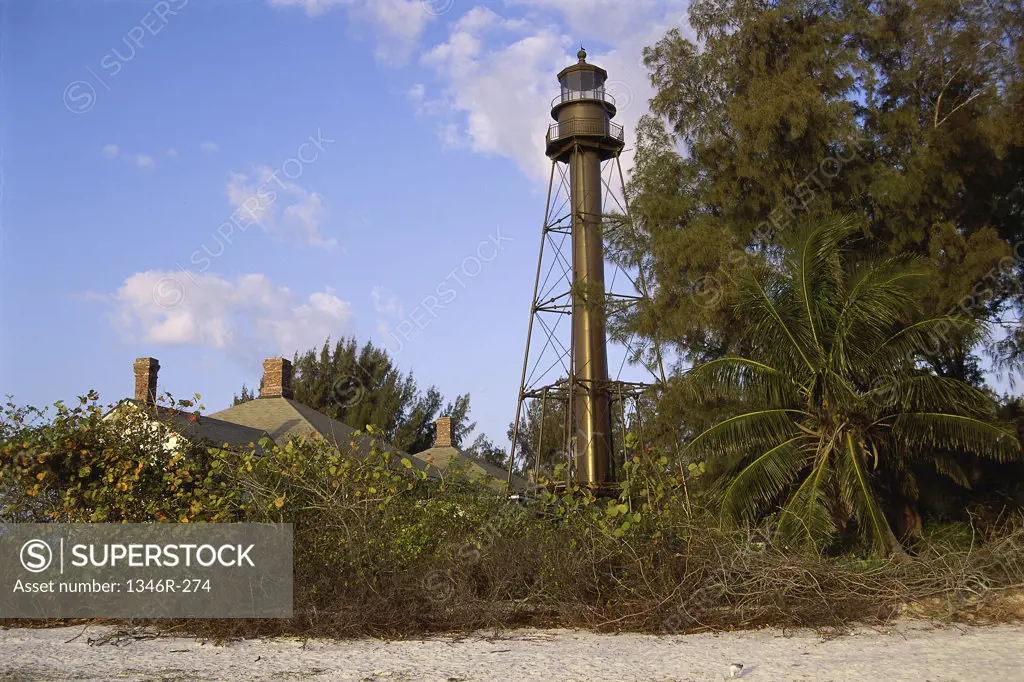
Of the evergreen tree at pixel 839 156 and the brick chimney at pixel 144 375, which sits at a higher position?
the evergreen tree at pixel 839 156

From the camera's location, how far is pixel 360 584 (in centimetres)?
855

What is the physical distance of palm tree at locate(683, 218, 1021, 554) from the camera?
11664mm

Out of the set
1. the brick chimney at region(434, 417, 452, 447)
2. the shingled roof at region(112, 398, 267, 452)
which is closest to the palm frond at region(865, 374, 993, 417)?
the shingled roof at region(112, 398, 267, 452)

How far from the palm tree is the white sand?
3.42 m

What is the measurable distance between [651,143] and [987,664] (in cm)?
1222

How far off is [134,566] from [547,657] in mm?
4315

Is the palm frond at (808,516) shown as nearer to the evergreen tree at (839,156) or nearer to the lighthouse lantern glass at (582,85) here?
the evergreen tree at (839,156)

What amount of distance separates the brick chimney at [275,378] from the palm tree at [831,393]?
1347 cm

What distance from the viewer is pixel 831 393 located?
1191 centimetres

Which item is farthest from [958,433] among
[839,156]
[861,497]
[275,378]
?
[275,378]

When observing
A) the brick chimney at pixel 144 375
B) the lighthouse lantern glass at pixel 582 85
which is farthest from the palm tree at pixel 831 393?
the brick chimney at pixel 144 375

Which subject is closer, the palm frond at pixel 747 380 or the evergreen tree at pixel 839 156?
the palm frond at pixel 747 380

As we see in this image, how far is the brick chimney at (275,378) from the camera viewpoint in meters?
23.1

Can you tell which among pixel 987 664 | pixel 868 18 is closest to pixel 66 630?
pixel 987 664
